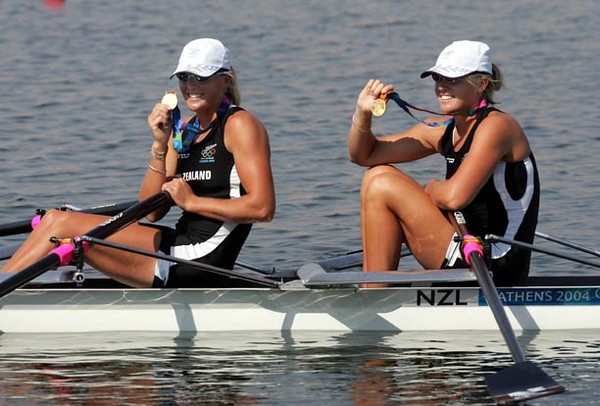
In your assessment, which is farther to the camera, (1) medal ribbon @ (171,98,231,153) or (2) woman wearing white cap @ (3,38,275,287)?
(1) medal ribbon @ (171,98,231,153)

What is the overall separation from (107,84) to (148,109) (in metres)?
1.66

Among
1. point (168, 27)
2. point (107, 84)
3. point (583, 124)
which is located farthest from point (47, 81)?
point (583, 124)

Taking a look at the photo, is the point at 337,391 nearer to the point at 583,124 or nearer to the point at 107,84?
the point at 583,124

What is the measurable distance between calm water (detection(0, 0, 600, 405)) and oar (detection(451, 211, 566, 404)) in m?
0.14

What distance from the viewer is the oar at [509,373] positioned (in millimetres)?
7391

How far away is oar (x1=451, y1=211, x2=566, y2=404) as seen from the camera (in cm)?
739

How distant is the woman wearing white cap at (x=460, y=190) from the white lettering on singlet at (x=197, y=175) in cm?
92

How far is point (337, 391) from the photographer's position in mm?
7770

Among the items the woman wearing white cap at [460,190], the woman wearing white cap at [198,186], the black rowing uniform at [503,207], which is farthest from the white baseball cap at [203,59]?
the black rowing uniform at [503,207]

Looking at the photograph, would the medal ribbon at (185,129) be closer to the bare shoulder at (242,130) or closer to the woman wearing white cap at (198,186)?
the woman wearing white cap at (198,186)

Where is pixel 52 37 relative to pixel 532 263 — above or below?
above

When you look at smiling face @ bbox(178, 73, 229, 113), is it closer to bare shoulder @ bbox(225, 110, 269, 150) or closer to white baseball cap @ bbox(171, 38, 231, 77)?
white baseball cap @ bbox(171, 38, 231, 77)

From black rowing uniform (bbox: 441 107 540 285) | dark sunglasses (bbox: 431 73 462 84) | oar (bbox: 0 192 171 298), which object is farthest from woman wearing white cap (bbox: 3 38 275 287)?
black rowing uniform (bbox: 441 107 540 285)

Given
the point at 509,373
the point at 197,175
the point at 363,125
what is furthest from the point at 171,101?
the point at 509,373
